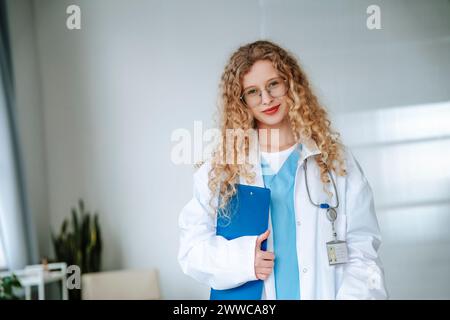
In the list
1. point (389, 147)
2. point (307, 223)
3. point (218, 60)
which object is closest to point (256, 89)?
point (218, 60)

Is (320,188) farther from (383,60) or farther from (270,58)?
(383,60)

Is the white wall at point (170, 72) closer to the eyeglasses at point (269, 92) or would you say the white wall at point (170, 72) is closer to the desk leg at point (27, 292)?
the eyeglasses at point (269, 92)

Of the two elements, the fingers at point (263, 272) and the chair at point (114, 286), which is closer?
the fingers at point (263, 272)

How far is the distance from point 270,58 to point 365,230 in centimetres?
59

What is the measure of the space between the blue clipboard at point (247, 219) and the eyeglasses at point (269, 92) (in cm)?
26

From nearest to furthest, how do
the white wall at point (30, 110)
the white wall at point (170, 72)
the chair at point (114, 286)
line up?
the white wall at point (170, 72), the chair at point (114, 286), the white wall at point (30, 110)

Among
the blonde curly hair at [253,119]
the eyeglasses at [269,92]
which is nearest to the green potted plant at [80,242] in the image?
the blonde curly hair at [253,119]

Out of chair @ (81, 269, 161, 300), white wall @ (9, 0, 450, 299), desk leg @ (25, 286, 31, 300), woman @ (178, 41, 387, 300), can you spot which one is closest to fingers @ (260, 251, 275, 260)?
woman @ (178, 41, 387, 300)

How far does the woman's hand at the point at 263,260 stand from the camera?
1611mm

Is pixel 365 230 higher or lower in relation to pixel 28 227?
higher

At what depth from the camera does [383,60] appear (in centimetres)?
195

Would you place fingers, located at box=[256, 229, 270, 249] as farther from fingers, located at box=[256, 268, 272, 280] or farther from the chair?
the chair

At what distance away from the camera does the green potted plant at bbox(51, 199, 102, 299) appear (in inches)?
105

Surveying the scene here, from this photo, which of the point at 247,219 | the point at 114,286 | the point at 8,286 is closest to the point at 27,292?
the point at 8,286
